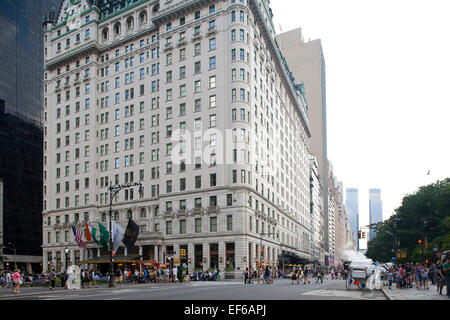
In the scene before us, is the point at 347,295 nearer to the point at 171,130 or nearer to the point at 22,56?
the point at 171,130

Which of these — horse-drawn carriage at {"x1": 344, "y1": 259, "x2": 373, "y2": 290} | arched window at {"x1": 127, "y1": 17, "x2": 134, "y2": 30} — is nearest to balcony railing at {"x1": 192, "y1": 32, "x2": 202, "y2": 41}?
arched window at {"x1": 127, "y1": 17, "x2": 134, "y2": 30}

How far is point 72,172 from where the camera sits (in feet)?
319

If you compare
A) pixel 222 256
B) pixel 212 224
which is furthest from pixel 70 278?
pixel 212 224

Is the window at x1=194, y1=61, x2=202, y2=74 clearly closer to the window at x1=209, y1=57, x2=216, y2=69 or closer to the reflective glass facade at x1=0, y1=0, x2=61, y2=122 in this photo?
the window at x1=209, y1=57, x2=216, y2=69

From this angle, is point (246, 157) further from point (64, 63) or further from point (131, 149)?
point (64, 63)

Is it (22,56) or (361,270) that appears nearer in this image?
(361,270)

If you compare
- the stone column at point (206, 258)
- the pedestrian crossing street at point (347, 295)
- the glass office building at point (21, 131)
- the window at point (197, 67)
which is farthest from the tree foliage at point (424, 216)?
the glass office building at point (21, 131)

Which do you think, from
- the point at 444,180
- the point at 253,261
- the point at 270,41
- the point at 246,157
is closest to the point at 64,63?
the point at 270,41

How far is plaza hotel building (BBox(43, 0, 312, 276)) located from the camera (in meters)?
76.3

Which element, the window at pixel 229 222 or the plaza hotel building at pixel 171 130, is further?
the plaza hotel building at pixel 171 130

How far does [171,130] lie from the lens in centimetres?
8212

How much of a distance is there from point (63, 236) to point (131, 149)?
25.3 m

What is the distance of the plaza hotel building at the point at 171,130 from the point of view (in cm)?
7631

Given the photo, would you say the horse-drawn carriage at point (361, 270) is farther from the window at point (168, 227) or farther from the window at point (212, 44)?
the window at point (212, 44)
